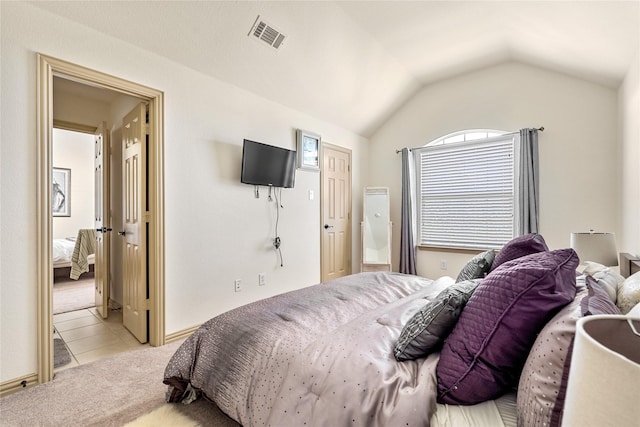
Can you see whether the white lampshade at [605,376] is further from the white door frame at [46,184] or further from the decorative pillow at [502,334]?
the white door frame at [46,184]

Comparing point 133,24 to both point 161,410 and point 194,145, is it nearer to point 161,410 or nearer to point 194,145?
point 194,145

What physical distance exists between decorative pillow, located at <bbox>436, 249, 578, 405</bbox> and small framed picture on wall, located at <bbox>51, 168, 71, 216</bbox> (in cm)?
739

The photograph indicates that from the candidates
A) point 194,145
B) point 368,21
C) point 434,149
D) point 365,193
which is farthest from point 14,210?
point 434,149

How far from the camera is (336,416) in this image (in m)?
0.98

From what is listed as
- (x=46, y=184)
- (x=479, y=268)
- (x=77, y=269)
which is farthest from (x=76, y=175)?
(x=479, y=268)

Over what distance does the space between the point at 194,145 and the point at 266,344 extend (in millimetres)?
2136

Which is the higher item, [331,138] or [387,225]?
[331,138]

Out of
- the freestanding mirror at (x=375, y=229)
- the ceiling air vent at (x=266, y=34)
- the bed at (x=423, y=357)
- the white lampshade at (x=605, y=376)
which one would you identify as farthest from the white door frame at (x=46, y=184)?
the freestanding mirror at (x=375, y=229)

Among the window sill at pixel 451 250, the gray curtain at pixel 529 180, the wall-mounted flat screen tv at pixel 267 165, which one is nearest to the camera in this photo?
the wall-mounted flat screen tv at pixel 267 165

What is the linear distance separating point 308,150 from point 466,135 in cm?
221

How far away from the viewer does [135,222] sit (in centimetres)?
279

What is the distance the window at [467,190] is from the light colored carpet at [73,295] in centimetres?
467

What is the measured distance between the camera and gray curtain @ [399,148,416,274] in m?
4.40

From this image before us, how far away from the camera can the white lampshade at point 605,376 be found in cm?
38
